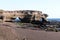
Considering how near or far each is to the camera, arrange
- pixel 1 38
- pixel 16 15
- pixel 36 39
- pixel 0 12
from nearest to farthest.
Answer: pixel 1 38, pixel 36 39, pixel 0 12, pixel 16 15

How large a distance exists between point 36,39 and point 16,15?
1549 inches

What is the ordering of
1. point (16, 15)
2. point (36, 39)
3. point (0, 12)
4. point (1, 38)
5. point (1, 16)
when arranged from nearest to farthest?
point (1, 38)
point (36, 39)
point (1, 16)
point (0, 12)
point (16, 15)

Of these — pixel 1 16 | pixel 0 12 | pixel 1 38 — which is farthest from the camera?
pixel 0 12

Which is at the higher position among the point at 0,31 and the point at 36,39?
the point at 0,31

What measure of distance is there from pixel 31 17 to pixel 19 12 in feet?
17.3

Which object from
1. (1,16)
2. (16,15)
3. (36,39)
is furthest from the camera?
(16,15)

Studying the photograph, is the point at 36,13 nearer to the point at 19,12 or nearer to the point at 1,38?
the point at 19,12

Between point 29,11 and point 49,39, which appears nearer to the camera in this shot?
point 49,39

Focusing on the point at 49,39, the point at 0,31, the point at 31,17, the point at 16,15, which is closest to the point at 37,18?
the point at 31,17

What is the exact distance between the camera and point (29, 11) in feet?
193

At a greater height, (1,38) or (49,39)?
(1,38)

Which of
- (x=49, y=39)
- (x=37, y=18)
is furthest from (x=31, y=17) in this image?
(x=49, y=39)

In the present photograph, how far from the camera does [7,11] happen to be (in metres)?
58.2

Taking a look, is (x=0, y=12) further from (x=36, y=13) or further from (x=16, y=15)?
(x=36, y=13)
